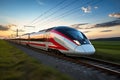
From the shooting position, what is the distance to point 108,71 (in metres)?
9.21

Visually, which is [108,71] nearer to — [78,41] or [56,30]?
[78,41]

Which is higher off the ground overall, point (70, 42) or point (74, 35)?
point (74, 35)

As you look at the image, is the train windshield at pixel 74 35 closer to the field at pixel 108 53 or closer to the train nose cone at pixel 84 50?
the train nose cone at pixel 84 50

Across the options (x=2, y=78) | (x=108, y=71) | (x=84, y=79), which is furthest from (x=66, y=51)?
(x=2, y=78)

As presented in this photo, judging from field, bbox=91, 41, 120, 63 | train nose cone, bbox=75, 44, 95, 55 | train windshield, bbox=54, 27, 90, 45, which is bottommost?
field, bbox=91, 41, 120, 63

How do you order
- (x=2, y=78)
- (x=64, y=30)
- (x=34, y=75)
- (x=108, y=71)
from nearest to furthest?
(x=2, y=78) → (x=34, y=75) → (x=108, y=71) → (x=64, y=30)

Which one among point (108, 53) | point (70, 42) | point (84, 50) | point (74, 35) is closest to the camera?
point (84, 50)

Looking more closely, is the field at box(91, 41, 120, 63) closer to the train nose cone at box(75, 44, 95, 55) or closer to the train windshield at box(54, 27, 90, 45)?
the train nose cone at box(75, 44, 95, 55)

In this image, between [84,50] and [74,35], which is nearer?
[84,50]

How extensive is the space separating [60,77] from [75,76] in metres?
1.09

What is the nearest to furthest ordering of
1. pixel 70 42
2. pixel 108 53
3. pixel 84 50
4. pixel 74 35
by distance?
pixel 84 50 → pixel 70 42 → pixel 74 35 → pixel 108 53

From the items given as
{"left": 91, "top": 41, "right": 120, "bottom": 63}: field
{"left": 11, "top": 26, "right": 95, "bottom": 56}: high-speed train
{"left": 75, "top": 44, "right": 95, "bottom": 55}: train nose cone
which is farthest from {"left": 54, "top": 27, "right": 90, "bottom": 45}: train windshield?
{"left": 91, "top": 41, "right": 120, "bottom": 63}: field

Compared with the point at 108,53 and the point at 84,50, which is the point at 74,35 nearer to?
the point at 84,50

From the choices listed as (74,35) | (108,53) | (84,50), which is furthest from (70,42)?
(108,53)
